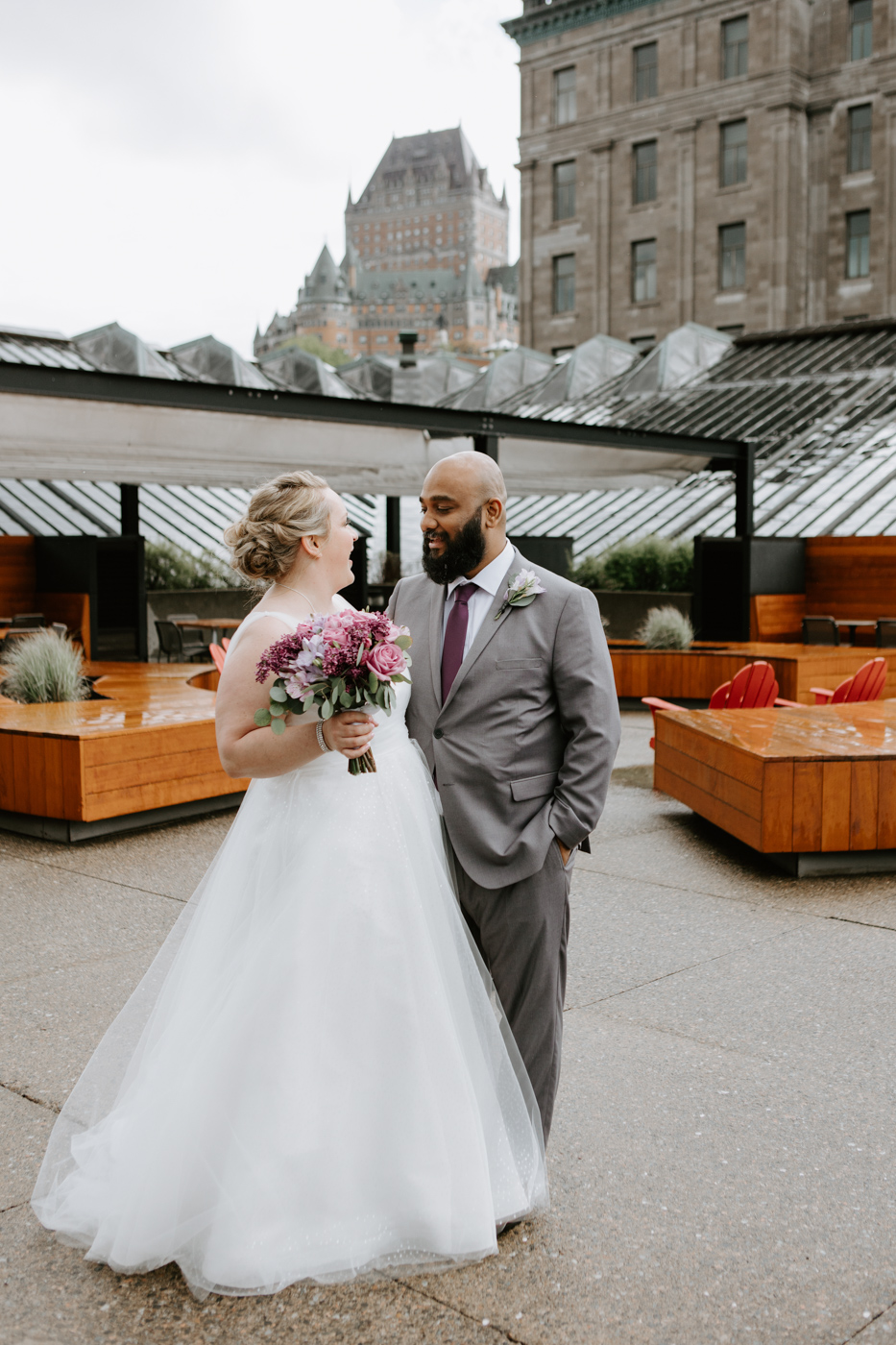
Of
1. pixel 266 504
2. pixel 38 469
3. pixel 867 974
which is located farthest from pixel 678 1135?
pixel 38 469

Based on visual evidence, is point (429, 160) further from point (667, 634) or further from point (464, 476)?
point (464, 476)

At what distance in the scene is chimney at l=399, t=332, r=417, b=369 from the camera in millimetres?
22219

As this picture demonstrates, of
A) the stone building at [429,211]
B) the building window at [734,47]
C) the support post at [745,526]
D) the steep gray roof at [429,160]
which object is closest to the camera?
the support post at [745,526]

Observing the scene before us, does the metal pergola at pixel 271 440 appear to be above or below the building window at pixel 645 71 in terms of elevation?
below

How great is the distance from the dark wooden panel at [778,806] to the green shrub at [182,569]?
15690 millimetres

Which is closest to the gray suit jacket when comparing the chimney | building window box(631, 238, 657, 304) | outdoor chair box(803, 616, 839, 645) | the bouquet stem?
the bouquet stem

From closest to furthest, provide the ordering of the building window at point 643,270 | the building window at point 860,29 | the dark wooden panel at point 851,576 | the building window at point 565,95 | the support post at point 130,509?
Answer: the support post at point 130,509, the dark wooden panel at point 851,576, the building window at point 860,29, the building window at point 643,270, the building window at point 565,95

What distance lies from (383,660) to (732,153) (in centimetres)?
4599

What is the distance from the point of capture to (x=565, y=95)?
47.5 meters

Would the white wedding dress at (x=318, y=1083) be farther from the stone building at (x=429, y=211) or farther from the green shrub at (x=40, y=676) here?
the stone building at (x=429, y=211)

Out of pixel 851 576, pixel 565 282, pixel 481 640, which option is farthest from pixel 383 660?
pixel 565 282

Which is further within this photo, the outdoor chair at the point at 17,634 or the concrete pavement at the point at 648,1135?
the outdoor chair at the point at 17,634

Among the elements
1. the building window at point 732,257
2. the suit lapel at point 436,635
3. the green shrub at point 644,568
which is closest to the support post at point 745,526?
the green shrub at point 644,568

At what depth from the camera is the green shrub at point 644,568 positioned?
→ 736 inches
